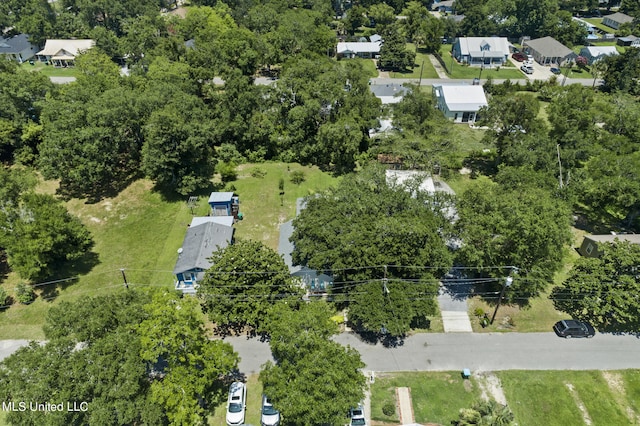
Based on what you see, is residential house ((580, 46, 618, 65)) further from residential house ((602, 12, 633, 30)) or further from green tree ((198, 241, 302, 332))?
green tree ((198, 241, 302, 332))

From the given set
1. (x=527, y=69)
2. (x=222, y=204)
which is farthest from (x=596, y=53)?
(x=222, y=204)

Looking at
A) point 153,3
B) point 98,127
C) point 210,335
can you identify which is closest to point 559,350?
point 210,335

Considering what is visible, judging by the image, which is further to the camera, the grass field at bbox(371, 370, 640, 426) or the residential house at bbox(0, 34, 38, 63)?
the residential house at bbox(0, 34, 38, 63)

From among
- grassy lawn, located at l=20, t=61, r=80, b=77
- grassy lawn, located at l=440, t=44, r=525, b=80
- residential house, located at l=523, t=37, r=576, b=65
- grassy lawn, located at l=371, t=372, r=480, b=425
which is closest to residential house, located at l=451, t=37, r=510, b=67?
grassy lawn, located at l=440, t=44, r=525, b=80

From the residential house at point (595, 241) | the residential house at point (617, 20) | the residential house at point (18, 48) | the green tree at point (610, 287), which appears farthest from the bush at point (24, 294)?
the residential house at point (617, 20)

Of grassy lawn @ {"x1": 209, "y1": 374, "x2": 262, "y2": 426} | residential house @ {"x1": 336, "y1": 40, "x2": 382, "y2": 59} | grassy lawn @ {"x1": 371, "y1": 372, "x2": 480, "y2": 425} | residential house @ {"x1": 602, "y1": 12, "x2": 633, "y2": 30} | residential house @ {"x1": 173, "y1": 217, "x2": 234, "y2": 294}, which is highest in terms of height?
residential house @ {"x1": 602, "y1": 12, "x2": 633, "y2": 30}
